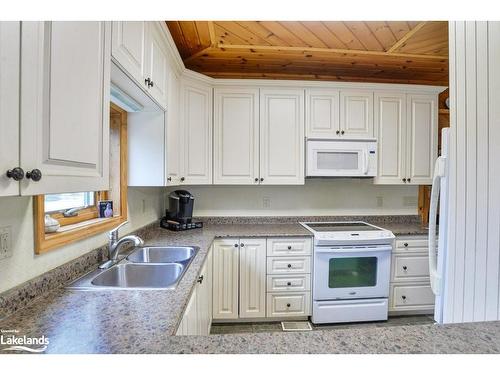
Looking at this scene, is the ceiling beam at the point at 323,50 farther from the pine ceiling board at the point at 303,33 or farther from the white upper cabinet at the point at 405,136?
the white upper cabinet at the point at 405,136

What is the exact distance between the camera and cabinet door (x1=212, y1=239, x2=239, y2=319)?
2.14 metres

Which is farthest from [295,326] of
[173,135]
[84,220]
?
[173,135]

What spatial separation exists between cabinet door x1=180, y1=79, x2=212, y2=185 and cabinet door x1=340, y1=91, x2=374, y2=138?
4.48 feet

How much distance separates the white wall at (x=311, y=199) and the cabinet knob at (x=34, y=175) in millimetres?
2133

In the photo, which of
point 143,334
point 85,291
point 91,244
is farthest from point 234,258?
point 143,334

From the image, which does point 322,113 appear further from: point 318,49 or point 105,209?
point 105,209

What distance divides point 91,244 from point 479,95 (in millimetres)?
1847

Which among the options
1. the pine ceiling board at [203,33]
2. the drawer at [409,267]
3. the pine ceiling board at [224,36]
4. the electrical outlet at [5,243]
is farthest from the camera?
the drawer at [409,267]

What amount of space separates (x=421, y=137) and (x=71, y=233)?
307 centimetres

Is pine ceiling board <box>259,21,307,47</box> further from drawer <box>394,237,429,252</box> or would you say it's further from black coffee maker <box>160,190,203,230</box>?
drawer <box>394,237,429,252</box>

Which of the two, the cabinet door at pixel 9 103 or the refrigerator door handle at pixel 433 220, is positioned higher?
the cabinet door at pixel 9 103

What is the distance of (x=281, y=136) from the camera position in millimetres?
2418

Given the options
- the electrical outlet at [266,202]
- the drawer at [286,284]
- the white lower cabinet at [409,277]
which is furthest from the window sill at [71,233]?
the white lower cabinet at [409,277]

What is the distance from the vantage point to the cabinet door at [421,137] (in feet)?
8.18
